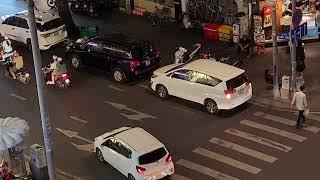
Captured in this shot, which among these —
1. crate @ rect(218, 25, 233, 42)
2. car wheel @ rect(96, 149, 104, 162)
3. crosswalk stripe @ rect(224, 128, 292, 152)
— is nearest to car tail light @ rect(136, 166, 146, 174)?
car wheel @ rect(96, 149, 104, 162)

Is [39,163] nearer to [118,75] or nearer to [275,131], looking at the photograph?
[275,131]

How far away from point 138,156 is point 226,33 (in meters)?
13.4

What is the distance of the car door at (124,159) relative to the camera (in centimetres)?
1974

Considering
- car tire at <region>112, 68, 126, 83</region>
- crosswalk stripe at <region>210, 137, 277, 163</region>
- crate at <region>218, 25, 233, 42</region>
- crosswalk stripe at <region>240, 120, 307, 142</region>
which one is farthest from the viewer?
crate at <region>218, 25, 233, 42</region>

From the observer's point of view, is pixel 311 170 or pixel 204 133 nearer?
pixel 311 170

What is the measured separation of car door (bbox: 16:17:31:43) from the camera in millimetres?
32281

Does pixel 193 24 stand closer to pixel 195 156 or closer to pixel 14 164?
pixel 195 156

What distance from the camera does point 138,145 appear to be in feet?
65.0

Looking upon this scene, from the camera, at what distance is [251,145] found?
2203 centimetres

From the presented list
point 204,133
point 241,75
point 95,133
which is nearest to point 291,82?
point 241,75

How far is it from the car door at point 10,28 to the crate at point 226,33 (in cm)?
1032

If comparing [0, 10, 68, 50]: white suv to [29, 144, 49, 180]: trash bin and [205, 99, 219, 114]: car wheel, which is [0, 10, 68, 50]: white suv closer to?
[205, 99, 219, 114]: car wheel

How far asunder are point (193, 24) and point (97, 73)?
6679 mm

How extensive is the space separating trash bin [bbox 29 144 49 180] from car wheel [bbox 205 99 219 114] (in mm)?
7005
